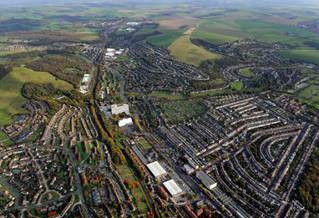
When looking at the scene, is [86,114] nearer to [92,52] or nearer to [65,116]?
[65,116]

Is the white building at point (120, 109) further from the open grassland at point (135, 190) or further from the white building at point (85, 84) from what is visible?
the open grassland at point (135, 190)

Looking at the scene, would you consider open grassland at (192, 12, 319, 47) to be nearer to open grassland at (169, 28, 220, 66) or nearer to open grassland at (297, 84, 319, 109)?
open grassland at (169, 28, 220, 66)

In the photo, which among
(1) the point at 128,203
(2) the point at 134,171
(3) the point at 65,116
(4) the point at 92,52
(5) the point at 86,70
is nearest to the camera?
(1) the point at 128,203

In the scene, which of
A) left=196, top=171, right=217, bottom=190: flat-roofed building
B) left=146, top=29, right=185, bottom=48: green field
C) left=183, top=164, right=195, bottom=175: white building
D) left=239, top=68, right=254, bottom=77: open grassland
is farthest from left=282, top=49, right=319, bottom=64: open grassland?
left=196, top=171, right=217, bottom=190: flat-roofed building

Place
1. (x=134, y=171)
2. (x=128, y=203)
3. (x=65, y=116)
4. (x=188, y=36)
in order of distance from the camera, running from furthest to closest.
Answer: (x=188, y=36), (x=65, y=116), (x=134, y=171), (x=128, y=203)

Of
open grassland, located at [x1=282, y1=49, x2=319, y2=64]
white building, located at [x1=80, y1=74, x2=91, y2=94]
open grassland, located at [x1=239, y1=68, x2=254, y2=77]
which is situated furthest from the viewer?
open grassland, located at [x1=282, y1=49, x2=319, y2=64]

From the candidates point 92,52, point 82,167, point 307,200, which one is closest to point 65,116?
point 82,167

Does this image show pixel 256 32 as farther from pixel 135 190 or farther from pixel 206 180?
pixel 135 190
